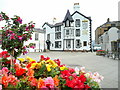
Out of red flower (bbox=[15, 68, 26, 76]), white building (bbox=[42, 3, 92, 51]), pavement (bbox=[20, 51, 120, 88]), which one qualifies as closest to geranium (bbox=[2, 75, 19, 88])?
red flower (bbox=[15, 68, 26, 76])

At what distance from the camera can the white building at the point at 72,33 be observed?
34.0m

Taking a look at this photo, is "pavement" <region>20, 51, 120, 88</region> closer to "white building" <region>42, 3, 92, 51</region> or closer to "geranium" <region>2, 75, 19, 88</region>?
"geranium" <region>2, 75, 19, 88</region>

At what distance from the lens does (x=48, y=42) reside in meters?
38.0

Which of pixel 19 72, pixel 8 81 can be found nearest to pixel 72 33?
pixel 19 72

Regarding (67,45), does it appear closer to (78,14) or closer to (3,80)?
(78,14)

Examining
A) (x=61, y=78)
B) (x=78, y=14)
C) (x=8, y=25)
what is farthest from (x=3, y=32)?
(x=78, y=14)

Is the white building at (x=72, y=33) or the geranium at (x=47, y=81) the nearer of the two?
the geranium at (x=47, y=81)

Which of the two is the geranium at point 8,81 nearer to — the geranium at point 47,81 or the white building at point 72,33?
the geranium at point 47,81

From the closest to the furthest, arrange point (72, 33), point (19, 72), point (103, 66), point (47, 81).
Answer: point (47, 81), point (19, 72), point (103, 66), point (72, 33)

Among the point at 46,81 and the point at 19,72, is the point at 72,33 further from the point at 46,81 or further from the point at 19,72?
the point at 46,81

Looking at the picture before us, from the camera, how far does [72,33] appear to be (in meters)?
35.8

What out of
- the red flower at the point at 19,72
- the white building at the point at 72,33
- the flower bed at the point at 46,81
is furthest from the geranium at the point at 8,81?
the white building at the point at 72,33

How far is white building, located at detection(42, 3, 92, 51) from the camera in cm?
3400

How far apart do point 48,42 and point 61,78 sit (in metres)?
36.1
